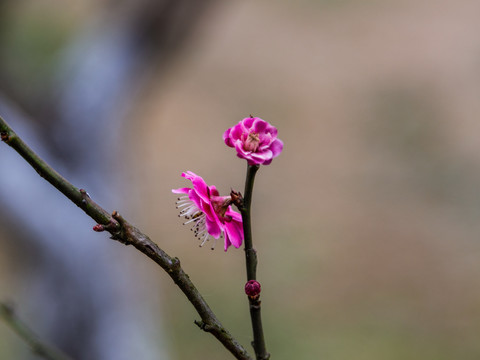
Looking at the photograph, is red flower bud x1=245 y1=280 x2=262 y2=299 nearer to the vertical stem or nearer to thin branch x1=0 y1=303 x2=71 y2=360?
the vertical stem

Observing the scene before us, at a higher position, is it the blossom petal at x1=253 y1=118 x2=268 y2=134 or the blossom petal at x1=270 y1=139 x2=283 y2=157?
the blossom petal at x1=253 y1=118 x2=268 y2=134

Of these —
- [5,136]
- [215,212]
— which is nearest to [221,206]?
[215,212]

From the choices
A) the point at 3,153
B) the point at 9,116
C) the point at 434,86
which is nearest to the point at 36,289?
the point at 3,153

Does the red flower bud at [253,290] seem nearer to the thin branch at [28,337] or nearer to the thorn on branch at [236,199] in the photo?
the thorn on branch at [236,199]

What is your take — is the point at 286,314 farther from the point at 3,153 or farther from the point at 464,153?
the point at 464,153

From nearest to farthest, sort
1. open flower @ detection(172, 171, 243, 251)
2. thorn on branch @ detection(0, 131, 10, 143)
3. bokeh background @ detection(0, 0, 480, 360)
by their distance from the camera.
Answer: thorn on branch @ detection(0, 131, 10, 143)
open flower @ detection(172, 171, 243, 251)
bokeh background @ detection(0, 0, 480, 360)

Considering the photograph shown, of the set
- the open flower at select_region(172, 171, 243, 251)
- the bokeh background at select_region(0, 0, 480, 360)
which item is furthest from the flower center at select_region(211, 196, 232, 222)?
the bokeh background at select_region(0, 0, 480, 360)

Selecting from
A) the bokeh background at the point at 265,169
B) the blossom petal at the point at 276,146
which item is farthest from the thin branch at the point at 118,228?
the bokeh background at the point at 265,169

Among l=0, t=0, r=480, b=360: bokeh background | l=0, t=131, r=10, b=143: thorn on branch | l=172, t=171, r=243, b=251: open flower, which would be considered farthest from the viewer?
l=0, t=0, r=480, b=360: bokeh background

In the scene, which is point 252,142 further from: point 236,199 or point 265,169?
point 265,169
